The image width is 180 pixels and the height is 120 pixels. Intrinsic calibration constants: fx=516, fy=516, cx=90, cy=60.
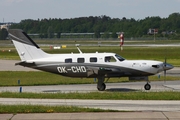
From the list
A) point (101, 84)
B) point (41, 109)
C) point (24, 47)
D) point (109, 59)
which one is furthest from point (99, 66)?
point (41, 109)

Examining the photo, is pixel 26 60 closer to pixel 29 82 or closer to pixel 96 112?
pixel 29 82

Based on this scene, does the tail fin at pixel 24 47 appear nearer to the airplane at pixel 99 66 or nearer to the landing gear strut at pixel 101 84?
the airplane at pixel 99 66

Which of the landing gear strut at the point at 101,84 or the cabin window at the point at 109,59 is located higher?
the cabin window at the point at 109,59

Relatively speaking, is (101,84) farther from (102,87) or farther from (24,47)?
(24,47)

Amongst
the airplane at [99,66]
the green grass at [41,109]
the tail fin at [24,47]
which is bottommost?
the green grass at [41,109]

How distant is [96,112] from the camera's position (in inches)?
743

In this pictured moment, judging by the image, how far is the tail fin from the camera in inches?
1196

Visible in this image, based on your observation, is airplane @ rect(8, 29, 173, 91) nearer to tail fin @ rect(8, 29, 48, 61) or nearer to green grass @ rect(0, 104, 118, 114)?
tail fin @ rect(8, 29, 48, 61)

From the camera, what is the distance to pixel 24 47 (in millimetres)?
30469

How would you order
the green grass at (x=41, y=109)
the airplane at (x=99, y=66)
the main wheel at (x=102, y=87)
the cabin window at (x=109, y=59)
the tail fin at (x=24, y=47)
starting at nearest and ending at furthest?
the green grass at (x=41, y=109) → the airplane at (x=99, y=66) → the cabin window at (x=109, y=59) → the main wheel at (x=102, y=87) → the tail fin at (x=24, y=47)

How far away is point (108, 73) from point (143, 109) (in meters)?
9.94

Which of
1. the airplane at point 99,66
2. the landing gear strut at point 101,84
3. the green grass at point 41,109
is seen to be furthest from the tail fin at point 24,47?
the green grass at point 41,109

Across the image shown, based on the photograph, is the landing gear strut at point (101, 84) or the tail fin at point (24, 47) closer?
the landing gear strut at point (101, 84)

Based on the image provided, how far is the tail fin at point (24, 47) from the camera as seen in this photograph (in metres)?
30.4
